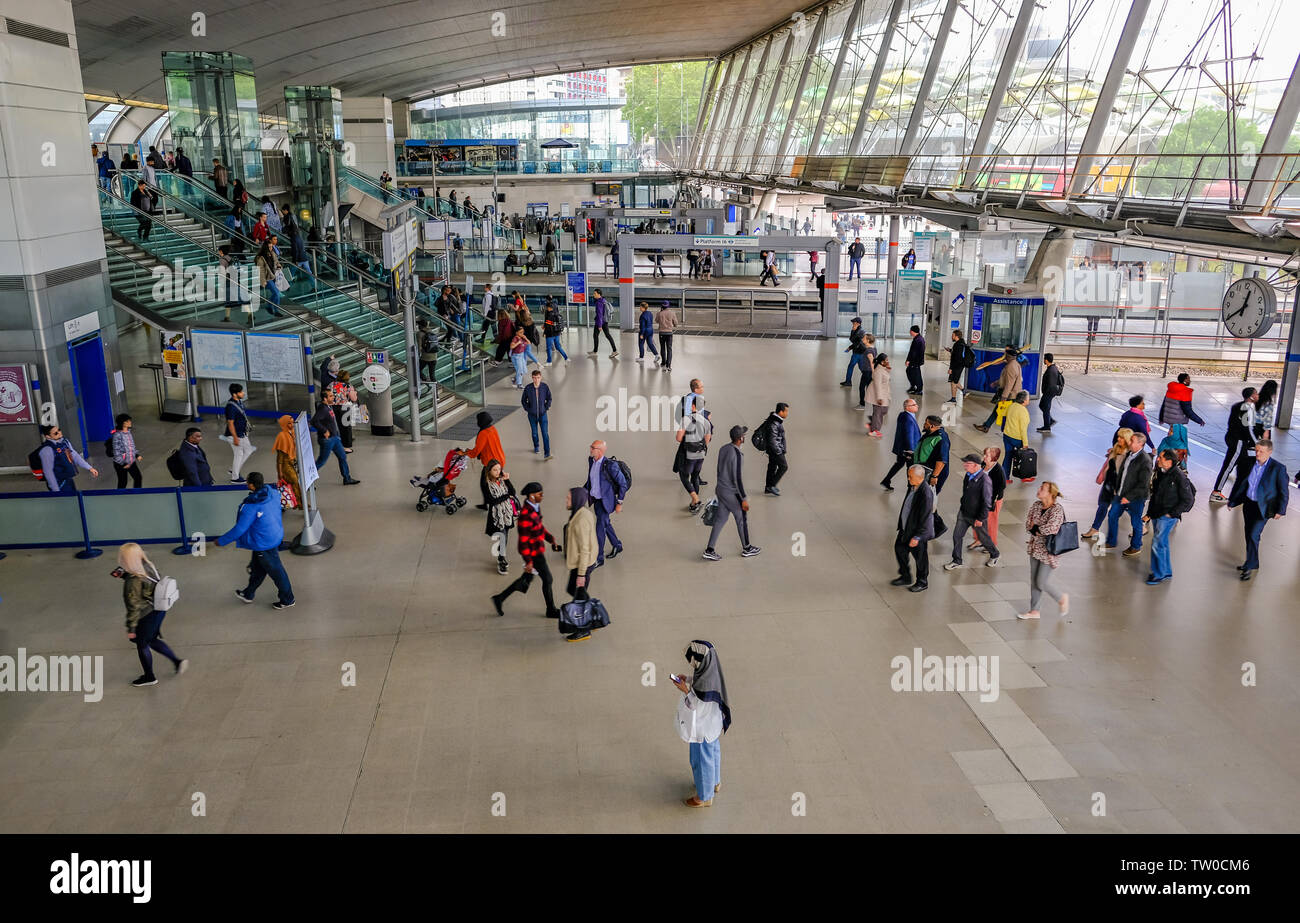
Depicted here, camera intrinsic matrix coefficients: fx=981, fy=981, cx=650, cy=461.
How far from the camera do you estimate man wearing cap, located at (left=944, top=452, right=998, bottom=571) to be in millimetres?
9602

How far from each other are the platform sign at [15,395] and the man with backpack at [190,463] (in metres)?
4.34

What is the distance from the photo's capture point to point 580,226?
37.8 meters

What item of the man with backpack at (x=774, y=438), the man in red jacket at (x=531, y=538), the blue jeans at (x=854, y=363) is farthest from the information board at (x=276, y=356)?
the blue jeans at (x=854, y=363)

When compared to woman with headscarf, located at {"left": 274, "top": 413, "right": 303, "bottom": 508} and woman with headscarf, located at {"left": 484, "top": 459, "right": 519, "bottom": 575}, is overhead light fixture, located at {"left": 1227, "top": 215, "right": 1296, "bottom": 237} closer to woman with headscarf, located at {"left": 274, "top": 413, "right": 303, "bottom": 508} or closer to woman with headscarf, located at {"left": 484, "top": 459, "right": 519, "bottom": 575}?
woman with headscarf, located at {"left": 484, "top": 459, "right": 519, "bottom": 575}

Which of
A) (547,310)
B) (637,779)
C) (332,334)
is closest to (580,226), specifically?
(547,310)

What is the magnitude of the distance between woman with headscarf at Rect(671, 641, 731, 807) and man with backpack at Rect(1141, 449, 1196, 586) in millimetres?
5701

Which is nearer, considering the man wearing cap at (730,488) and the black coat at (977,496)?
the black coat at (977,496)

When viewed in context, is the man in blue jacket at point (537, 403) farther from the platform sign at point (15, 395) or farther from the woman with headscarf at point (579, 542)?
the platform sign at point (15, 395)

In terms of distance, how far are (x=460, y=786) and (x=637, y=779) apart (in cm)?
116

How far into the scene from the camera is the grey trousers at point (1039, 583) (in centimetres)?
883

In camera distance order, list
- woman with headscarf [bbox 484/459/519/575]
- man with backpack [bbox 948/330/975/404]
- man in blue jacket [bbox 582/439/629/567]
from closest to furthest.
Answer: woman with headscarf [bbox 484/459/519/575], man in blue jacket [bbox 582/439/629/567], man with backpack [bbox 948/330/975/404]

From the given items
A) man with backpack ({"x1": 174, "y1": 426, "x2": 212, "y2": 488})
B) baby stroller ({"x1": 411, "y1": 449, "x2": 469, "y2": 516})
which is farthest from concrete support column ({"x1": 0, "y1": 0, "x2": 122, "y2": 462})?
baby stroller ({"x1": 411, "y1": 449, "x2": 469, "y2": 516})

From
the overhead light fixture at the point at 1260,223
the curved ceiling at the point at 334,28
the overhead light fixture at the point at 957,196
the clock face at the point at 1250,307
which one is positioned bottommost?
the clock face at the point at 1250,307
